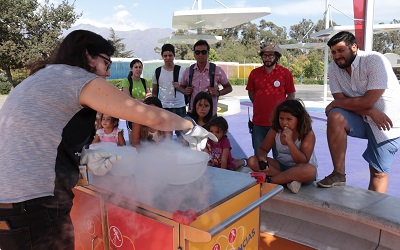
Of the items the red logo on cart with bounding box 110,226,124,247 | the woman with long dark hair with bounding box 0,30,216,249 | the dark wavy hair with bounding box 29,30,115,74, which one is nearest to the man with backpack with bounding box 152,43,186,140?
the red logo on cart with bounding box 110,226,124,247

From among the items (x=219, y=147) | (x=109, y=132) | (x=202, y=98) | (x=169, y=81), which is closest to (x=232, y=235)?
(x=219, y=147)

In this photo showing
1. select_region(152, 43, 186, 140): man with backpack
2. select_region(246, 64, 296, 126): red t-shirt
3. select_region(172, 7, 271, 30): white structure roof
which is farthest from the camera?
select_region(172, 7, 271, 30): white structure roof

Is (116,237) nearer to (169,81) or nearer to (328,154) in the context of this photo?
(169,81)

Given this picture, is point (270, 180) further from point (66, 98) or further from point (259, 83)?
point (66, 98)

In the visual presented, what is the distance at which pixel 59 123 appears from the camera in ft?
3.90

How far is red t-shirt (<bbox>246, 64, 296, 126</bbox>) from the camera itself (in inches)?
124

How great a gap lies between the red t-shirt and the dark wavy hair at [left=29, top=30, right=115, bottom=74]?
211 cm

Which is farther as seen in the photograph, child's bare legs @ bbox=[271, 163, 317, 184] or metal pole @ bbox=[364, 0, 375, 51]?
metal pole @ bbox=[364, 0, 375, 51]

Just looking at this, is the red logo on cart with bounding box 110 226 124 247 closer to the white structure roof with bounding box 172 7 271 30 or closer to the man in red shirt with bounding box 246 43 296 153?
the man in red shirt with bounding box 246 43 296 153

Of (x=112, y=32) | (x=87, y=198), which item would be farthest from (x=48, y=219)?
(x=112, y=32)

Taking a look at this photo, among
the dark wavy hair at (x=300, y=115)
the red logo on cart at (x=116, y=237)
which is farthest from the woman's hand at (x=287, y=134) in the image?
the red logo on cart at (x=116, y=237)

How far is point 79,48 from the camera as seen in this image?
1.27m

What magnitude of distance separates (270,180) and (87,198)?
1.36 m

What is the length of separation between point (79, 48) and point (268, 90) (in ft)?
7.34
